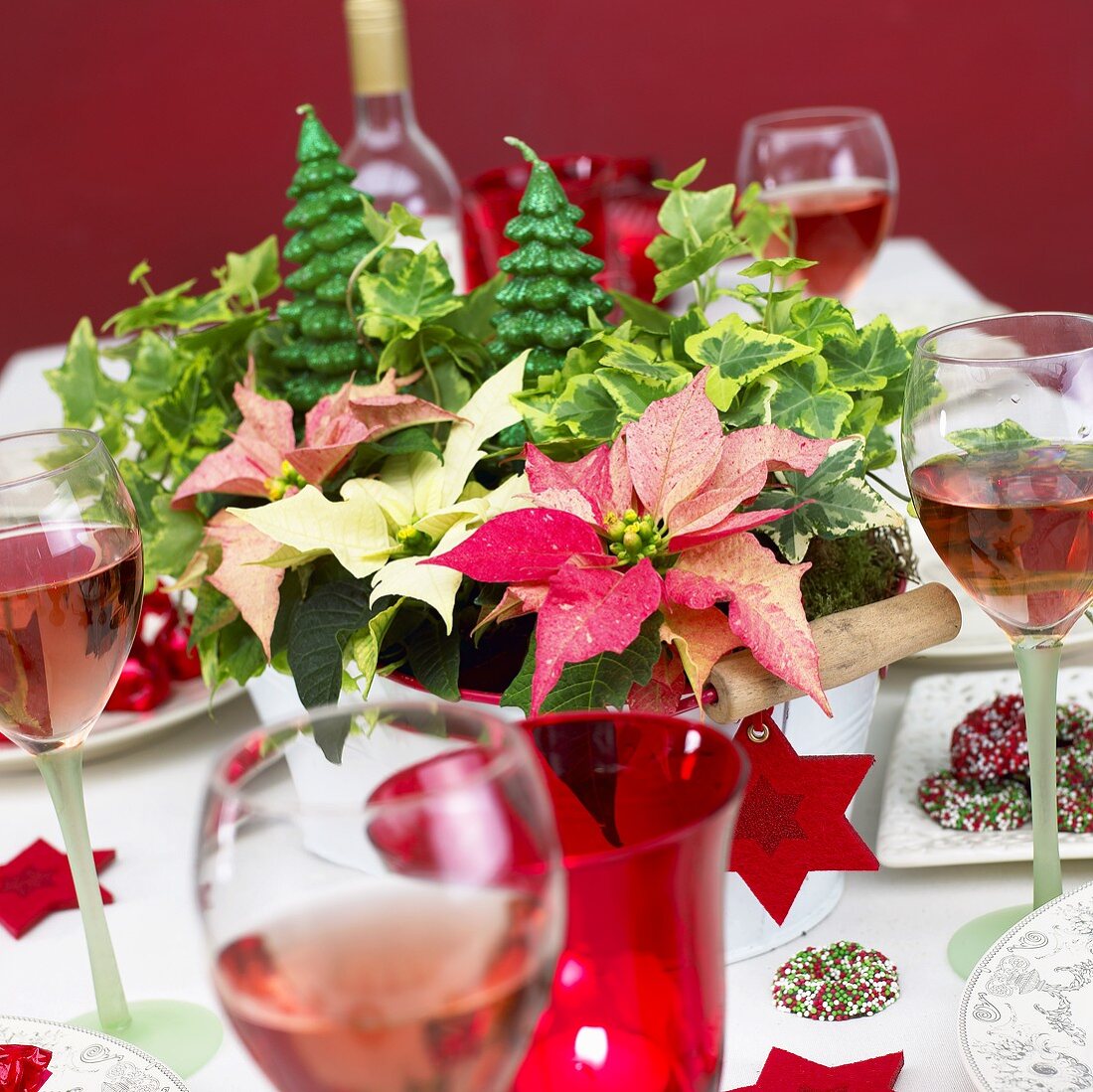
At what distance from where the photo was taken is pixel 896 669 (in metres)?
0.84

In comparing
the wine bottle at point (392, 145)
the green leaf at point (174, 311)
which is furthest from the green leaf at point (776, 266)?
the wine bottle at point (392, 145)

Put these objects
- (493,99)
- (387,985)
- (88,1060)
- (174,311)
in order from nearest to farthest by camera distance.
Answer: (387,985) → (88,1060) → (174,311) → (493,99)

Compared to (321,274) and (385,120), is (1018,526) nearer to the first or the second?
(321,274)

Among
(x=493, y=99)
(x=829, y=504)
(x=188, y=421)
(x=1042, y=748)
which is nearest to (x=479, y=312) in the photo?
(x=188, y=421)

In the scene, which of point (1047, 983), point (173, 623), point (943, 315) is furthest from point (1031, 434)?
point (943, 315)

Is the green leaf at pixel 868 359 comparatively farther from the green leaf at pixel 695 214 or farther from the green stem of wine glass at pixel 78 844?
the green stem of wine glass at pixel 78 844

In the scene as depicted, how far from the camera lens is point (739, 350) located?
632 millimetres

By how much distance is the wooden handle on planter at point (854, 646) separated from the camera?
1.77ft

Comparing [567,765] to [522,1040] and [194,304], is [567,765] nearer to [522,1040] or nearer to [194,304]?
[522,1040]

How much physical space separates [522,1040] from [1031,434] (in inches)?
12.1

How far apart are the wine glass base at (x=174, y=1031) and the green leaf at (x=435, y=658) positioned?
0.17m

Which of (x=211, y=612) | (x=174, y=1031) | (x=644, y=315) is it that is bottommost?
(x=174, y=1031)

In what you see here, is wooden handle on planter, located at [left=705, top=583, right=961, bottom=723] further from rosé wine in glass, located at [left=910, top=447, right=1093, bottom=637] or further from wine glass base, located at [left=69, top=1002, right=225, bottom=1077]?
wine glass base, located at [left=69, top=1002, right=225, bottom=1077]

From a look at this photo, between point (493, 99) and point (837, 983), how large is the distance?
2.29 m
